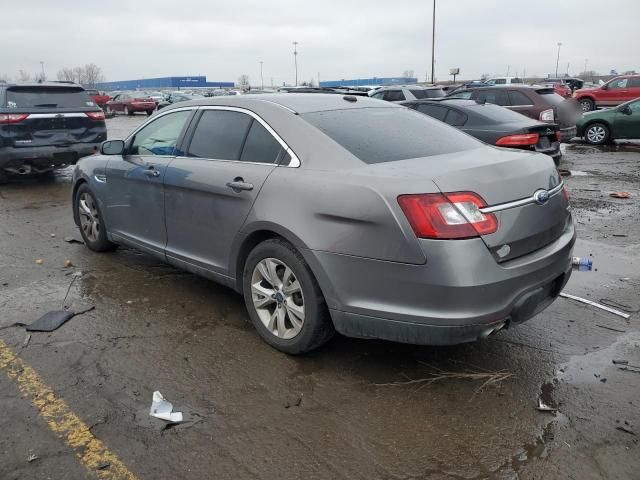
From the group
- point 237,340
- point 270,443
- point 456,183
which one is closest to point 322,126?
point 456,183

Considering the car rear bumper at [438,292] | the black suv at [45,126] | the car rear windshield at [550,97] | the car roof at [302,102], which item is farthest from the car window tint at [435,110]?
the car rear bumper at [438,292]

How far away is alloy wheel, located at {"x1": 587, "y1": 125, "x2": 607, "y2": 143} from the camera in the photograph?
49.8ft

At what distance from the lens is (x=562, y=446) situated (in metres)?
2.66

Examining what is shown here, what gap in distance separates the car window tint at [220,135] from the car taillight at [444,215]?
60.3 inches

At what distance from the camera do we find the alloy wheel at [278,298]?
11.2ft

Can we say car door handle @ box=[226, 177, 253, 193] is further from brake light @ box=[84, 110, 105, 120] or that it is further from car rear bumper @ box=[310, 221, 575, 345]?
brake light @ box=[84, 110, 105, 120]

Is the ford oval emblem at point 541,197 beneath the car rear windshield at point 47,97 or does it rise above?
beneath

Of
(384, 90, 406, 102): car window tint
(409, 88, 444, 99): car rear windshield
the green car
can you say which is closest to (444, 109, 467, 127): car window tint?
(384, 90, 406, 102): car window tint

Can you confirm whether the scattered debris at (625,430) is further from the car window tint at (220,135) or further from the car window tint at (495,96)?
the car window tint at (495,96)

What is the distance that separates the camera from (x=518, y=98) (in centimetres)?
1252

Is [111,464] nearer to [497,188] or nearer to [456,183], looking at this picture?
[456,183]

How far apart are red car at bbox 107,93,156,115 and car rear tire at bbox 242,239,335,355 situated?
3527cm

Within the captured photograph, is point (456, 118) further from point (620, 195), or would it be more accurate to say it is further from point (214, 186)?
point (214, 186)

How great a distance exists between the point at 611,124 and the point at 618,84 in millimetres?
9752
